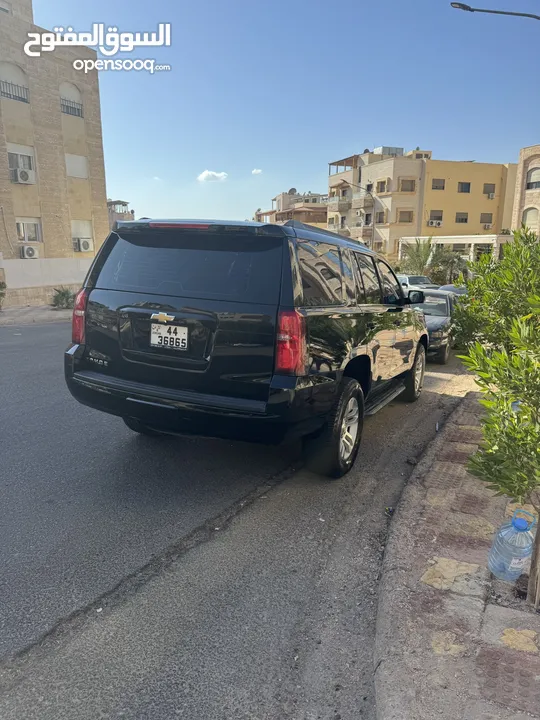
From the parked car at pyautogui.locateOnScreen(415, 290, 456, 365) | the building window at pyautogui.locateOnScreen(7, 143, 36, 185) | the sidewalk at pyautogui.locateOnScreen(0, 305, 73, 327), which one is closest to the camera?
the parked car at pyautogui.locateOnScreen(415, 290, 456, 365)

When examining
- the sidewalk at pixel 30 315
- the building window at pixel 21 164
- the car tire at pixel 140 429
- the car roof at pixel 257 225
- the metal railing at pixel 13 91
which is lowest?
the sidewalk at pixel 30 315

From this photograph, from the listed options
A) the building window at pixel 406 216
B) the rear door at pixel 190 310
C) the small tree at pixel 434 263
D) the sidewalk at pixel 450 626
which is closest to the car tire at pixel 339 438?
the sidewalk at pixel 450 626

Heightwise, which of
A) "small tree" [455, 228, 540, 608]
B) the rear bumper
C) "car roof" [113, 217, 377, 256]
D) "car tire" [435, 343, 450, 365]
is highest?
"car roof" [113, 217, 377, 256]

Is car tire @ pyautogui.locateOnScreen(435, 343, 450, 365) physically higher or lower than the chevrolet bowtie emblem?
lower

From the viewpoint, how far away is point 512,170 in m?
53.1

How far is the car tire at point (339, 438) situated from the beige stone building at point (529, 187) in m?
42.6

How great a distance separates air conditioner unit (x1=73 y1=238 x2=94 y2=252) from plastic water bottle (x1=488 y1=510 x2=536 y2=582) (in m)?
25.3

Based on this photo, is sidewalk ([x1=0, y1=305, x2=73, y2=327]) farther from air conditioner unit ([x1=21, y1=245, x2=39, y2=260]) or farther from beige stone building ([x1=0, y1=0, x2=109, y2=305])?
air conditioner unit ([x1=21, y1=245, x2=39, y2=260])

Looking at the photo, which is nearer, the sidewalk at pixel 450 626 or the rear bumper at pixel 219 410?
the sidewalk at pixel 450 626

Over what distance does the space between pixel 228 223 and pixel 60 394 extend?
13.4 feet

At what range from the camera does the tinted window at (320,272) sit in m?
3.80

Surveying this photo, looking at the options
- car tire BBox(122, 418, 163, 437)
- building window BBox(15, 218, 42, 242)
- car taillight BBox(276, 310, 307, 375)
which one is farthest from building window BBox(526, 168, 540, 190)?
car taillight BBox(276, 310, 307, 375)

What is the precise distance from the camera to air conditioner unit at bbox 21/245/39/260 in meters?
21.8

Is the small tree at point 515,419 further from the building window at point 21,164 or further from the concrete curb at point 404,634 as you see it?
the building window at point 21,164
